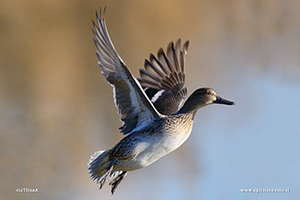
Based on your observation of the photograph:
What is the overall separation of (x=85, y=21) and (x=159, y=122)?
4.98 ft

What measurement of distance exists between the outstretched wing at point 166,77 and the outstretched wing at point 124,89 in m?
0.37

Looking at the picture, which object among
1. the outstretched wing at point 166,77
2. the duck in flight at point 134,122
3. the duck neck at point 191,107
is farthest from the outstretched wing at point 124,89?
the outstretched wing at point 166,77

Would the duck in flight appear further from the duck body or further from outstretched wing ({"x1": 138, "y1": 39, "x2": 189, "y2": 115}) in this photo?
outstretched wing ({"x1": 138, "y1": 39, "x2": 189, "y2": 115})

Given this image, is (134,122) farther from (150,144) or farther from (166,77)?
(166,77)

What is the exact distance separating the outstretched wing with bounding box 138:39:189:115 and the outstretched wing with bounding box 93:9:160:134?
0.37m

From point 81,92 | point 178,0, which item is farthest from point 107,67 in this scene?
point 178,0

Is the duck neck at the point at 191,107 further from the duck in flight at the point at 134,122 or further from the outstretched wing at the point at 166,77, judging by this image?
the outstretched wing at the point at 166,77

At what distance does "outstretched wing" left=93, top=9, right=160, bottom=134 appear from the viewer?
1.25 m

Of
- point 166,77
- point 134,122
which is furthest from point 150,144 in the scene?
point 166,77

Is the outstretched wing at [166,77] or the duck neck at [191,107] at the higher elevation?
the outstretched wing at [166,77]

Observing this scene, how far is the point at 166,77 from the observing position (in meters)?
1.82

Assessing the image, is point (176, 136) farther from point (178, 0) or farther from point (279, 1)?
point (279, 1)

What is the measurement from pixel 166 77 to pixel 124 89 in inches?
19.9

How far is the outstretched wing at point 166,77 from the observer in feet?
5.75
